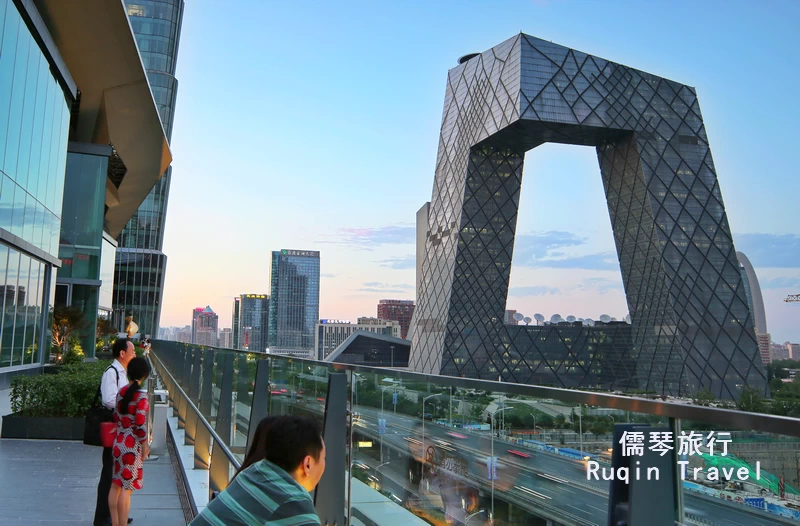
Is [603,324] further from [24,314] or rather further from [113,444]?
[113,444]

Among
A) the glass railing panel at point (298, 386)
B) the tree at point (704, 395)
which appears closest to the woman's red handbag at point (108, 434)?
the glass railing panel at point (298, 386)

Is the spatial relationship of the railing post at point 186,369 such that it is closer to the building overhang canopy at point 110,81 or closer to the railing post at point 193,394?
the railing post at point 193,394

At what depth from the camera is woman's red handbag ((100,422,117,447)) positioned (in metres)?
5.33

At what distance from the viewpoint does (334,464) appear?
12.2ft

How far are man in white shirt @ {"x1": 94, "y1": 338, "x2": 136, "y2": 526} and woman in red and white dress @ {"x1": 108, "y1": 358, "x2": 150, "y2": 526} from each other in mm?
95

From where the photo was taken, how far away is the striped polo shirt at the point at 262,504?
161cm

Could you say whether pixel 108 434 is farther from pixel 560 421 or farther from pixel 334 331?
pixel 334 331

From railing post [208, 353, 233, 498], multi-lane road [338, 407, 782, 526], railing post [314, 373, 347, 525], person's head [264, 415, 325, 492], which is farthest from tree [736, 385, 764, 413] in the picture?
person's head [264, 415, 325, 492]

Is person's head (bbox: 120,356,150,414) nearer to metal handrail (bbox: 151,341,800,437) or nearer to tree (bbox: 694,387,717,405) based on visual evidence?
metal handrail (bbox: 151,341,800,437)

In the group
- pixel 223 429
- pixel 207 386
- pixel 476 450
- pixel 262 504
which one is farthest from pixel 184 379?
pixel 262 504

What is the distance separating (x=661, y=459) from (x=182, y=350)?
487 inches

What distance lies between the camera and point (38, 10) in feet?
53.9

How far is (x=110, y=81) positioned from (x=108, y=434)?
62.9ft

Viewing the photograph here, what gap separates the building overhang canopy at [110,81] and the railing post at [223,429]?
13.6 meters
